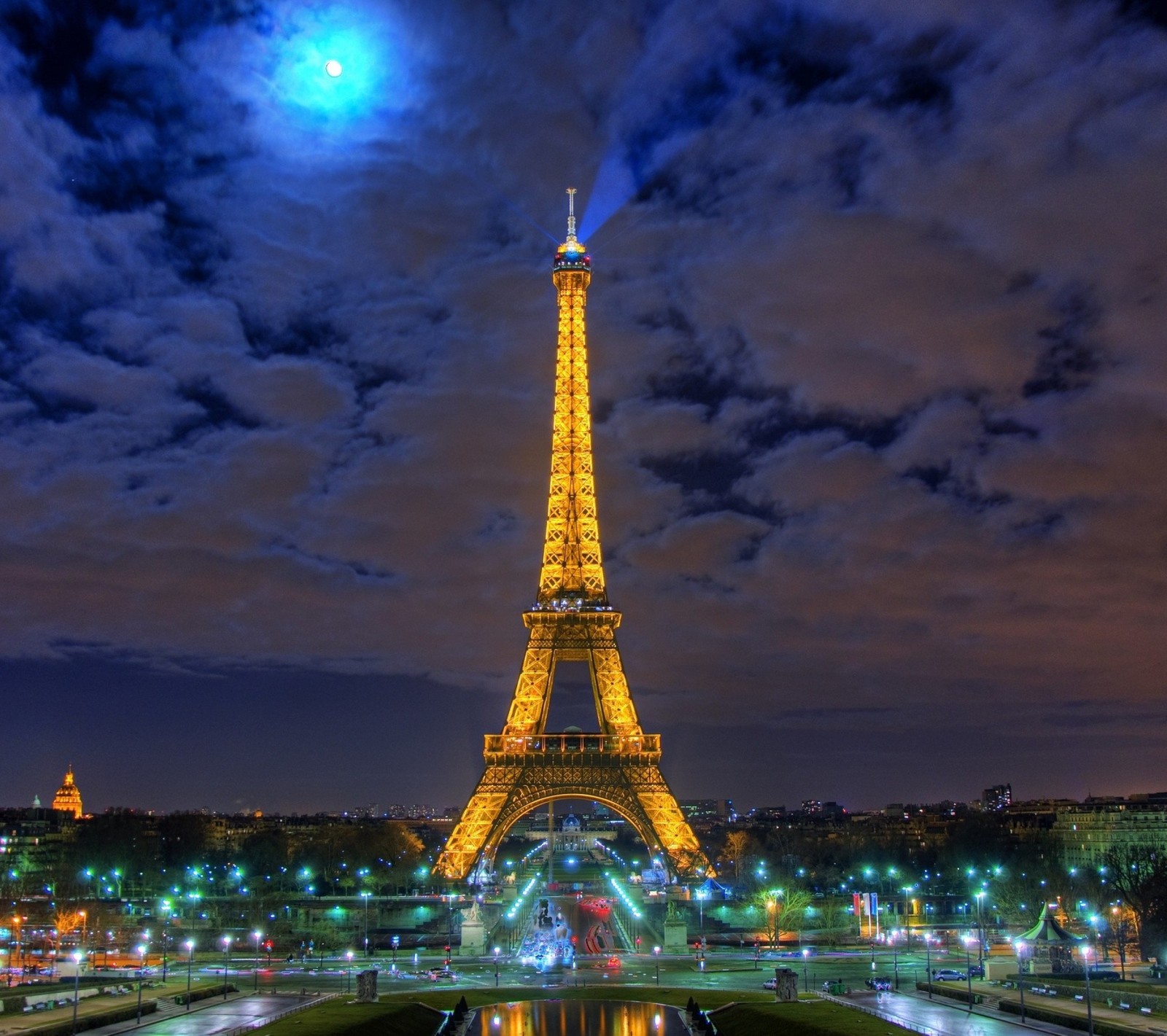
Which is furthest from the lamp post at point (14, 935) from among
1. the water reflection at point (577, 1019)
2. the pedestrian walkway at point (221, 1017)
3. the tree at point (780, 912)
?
the tree at point (780, 912)

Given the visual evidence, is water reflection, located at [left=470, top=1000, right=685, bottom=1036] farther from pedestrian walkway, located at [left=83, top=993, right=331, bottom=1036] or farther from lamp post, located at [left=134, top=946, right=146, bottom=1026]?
lamp post, located at [left=134, top=946, right=146, bottom=1026]

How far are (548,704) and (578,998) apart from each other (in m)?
52.1

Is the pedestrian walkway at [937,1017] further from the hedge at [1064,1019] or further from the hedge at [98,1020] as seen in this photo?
the hedge at [98,1020]

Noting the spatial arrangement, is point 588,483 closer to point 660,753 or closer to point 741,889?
point 660,753

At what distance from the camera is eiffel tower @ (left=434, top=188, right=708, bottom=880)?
10375cm

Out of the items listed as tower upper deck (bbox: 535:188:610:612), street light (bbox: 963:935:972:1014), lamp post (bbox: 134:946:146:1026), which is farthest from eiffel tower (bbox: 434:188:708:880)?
lamp post (bbox: 134:946:146:1026)

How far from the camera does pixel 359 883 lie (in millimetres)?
135875

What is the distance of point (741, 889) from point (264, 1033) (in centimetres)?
8746

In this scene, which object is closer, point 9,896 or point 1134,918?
point 1134,918

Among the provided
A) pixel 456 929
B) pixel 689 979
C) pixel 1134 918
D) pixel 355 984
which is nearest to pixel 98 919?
pixel 456 929

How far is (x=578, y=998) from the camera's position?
5700 centimetres

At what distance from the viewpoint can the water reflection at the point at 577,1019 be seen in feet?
158

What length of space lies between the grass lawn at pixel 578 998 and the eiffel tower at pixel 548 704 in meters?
42.4

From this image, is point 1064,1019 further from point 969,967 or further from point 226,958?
point 226,958
